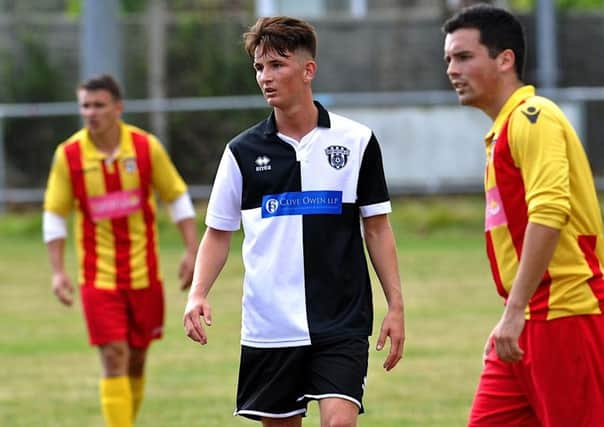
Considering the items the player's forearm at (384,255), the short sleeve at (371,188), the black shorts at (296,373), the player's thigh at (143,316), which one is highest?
the short sleeve at (371,188)

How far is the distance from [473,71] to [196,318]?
1.44m

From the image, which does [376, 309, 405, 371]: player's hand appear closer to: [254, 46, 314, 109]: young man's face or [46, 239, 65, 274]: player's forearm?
[254, 46, 314, 109]: young man's face

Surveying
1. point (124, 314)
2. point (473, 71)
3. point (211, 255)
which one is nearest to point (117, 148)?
point (124, 314)

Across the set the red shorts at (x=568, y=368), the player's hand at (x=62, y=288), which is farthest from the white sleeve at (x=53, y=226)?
the red shorts at (x=568, y=368)

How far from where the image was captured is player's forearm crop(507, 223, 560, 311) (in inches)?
190

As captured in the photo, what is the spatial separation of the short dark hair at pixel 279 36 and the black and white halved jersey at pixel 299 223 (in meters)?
0.34

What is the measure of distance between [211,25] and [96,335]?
1874 centimetres

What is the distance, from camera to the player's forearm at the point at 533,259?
190 inches

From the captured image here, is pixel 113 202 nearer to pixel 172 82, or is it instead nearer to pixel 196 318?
pixel 196 318

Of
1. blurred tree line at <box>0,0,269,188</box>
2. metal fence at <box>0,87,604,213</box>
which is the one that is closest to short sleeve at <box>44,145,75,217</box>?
metal fence at <box>0,87,604,213</box>

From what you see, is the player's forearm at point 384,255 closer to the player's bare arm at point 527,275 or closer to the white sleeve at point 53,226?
the player's bare arm at point 527,275

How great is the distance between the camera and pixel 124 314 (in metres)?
8.68

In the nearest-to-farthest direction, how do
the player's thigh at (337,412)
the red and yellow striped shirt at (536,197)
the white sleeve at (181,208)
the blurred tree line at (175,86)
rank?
the red and yellow striped shirt at (536,197) → the player's thigh at (337,412) → the white sleeve at (181,208) → the blurred tree line at (175,86)

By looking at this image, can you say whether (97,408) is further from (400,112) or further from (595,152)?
(595,152)
